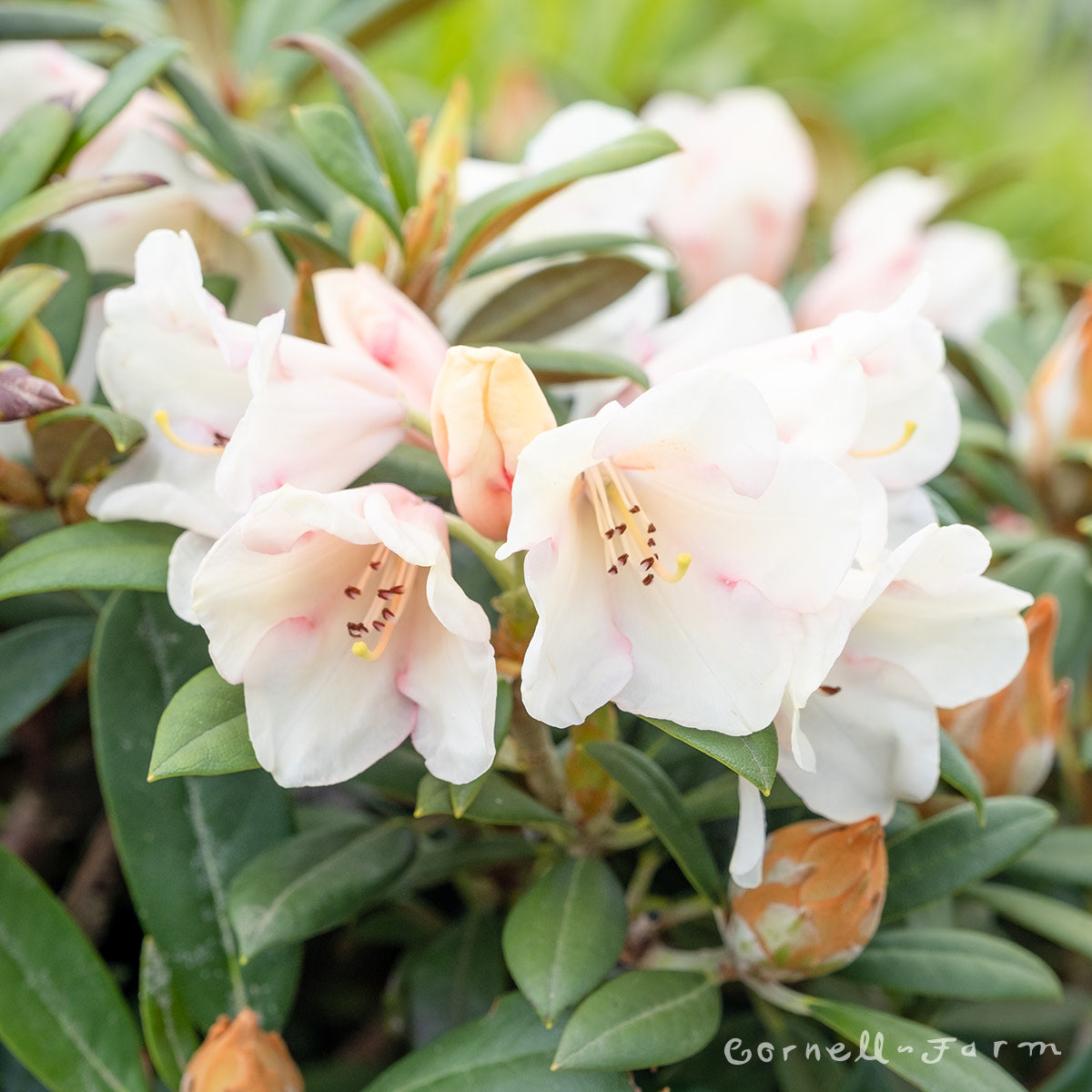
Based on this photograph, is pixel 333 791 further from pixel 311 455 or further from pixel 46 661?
pixel 311 455

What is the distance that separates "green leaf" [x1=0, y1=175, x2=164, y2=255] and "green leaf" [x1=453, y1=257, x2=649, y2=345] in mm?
265

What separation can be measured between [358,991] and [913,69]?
8.27 ft

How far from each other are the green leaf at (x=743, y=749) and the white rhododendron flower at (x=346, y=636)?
0.11 m

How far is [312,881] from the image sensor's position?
0.72m

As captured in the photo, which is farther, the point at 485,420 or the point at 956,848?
the point at 956,848

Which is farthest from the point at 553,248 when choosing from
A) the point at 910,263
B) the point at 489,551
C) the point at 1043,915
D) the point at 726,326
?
the point at 1043,915

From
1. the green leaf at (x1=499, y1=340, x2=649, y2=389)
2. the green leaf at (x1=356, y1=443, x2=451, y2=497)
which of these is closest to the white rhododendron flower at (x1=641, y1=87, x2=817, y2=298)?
the green leaf at (x1=499, y1=340, x2=649, y2=389)

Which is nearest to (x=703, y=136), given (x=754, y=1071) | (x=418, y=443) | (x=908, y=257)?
(x=908, y=257)

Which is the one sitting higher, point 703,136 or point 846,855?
point 703,136

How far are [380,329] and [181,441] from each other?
14cm

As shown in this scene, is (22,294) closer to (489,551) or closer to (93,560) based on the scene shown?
(93,560)

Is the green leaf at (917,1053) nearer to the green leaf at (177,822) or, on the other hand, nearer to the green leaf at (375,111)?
the green leaf at (177,822)

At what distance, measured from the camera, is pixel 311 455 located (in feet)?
2.09

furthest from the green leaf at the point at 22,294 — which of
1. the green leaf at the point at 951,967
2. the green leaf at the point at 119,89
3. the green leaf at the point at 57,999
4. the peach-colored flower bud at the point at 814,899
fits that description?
the green leaf at the point at 951,967
